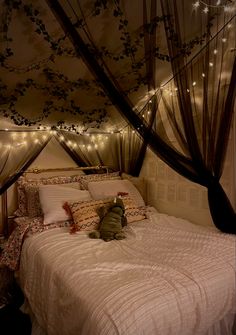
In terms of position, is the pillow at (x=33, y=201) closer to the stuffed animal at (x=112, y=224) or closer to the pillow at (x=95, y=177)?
the pillow at (x=95, y=177)

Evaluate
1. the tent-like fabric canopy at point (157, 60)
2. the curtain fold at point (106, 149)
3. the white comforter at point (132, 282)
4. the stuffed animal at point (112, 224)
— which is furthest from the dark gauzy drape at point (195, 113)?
the curtain fold at point (106, 149)

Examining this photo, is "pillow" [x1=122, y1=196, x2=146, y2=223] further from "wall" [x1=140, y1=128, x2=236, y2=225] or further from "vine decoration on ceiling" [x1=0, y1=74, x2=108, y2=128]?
"vine decoration on ceiling" [x1=0, y1=74, x2=108, y2=128]

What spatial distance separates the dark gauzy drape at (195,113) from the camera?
5.18 feet

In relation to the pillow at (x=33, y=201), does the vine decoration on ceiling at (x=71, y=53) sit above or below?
above

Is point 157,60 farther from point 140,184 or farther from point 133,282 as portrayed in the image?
point 140,184

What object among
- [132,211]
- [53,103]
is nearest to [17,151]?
[53,103]

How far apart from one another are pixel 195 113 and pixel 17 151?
81.9 inches

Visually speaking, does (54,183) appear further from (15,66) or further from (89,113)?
(15,66)

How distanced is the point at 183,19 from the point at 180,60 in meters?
0.23

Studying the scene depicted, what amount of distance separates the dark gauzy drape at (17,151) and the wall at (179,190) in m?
1.36

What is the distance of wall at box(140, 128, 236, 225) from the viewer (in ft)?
7.30

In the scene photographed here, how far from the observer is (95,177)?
3.17 meters

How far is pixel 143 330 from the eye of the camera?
110cm

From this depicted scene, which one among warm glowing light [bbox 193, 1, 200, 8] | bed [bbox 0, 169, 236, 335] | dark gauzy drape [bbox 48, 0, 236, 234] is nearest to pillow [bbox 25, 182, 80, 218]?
bed [bbox 0, 169, 236, 335]
